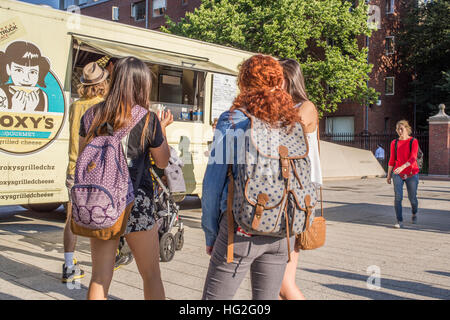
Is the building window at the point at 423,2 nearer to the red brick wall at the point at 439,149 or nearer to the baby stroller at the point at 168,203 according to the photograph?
the red brick wall at the point at 439,149

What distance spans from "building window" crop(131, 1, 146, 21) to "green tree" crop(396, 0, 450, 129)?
66.8 feet

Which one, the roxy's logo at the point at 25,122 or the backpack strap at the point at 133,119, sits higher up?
the roxy's logo at the point at 25,122

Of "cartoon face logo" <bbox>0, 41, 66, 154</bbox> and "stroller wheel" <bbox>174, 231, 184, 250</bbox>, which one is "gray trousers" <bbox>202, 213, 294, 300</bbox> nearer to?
"stroller wheel" <bbox>174, 231, 184, 250</bbox>

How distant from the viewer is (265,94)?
2.53 m

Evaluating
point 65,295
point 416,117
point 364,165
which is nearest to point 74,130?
point 65,295

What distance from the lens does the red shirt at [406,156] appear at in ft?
27.8

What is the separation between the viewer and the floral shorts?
2.94m

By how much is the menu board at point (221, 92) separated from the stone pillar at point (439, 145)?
1856 cm

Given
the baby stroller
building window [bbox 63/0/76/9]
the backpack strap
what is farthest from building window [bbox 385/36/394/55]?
the backpack strap

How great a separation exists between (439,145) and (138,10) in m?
27.2

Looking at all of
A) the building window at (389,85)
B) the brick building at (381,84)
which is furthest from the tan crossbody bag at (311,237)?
the building window at (389,85)

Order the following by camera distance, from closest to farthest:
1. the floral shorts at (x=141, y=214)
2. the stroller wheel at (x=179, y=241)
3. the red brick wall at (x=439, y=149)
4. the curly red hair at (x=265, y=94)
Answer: the curly red hair at (x=265, y=94) → the floral shorts at (x=141, y=214) → the stroller wheel at (x=179, y=241) → the red brick wall at (x=439, y=149)

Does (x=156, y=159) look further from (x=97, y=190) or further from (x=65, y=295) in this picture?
(x=65, y=295)
